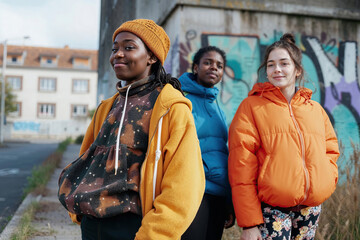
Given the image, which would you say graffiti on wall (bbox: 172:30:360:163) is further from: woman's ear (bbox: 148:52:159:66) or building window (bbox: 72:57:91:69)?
building window (bbox: 72:57:91:69)

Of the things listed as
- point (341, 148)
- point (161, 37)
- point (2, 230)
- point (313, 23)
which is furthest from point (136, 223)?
point (313, 23)

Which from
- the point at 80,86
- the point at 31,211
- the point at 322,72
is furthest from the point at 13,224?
the point at 80,86

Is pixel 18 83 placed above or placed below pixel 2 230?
above

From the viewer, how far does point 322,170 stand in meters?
2.00

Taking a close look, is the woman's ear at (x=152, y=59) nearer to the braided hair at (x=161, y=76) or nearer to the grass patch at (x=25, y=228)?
the braided hair at (x=161, y=76)

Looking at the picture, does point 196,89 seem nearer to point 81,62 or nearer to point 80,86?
point 80,86

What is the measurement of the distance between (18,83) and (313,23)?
41905mm

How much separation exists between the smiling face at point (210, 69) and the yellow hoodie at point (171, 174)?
0.76m

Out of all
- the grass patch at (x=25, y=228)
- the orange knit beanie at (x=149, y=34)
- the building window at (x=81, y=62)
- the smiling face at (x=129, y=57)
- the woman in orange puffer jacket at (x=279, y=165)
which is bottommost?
the grass patch at (x=25, y=228)

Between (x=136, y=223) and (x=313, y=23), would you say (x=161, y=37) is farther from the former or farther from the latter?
(x=313, y=23)

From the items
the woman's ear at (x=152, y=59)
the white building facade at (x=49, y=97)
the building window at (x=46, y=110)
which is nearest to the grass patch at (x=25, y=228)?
the woman's ear at (x=152, y=59)

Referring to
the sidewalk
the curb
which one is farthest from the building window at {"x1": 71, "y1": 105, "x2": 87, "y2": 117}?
the curb

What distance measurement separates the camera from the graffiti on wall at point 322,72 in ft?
18.0

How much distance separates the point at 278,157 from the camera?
6.48 feet
